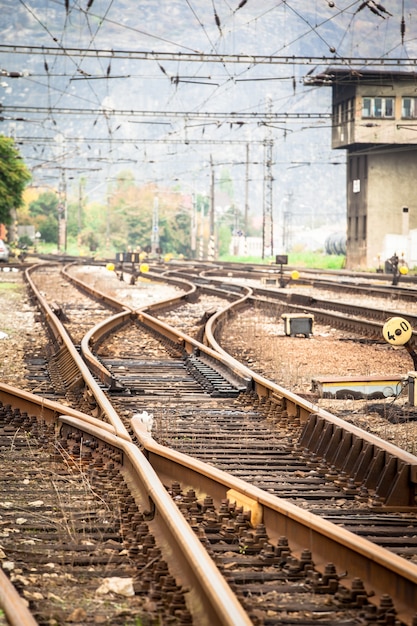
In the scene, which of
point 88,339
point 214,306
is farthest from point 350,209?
point 88,339

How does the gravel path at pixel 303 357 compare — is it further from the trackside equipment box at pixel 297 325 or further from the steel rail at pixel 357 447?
the steel rail at pixel 357 447

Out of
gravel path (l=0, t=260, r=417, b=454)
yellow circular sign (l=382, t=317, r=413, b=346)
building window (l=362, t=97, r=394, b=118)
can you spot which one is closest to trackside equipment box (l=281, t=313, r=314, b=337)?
gravel path (l=0, t=260, r=417, b=454)

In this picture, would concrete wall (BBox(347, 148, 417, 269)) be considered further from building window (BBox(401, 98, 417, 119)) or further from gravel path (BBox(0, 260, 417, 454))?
gravel path (BBox(0, 260, 417, 454))

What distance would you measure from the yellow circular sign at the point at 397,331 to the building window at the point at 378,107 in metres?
47.8

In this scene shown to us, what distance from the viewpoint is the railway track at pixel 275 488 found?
509cm

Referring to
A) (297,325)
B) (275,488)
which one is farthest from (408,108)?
(275,488)

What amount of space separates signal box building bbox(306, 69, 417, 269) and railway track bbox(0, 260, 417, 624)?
4574cm

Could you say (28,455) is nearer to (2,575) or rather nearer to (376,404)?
(2,575)

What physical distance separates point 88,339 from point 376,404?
20.2 feet

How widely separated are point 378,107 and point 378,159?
11.2ft

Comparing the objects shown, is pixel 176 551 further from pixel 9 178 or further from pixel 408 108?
pixel 9 178

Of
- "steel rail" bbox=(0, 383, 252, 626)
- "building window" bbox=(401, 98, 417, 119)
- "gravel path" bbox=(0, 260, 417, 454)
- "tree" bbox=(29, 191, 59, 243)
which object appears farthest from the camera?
"tree" bbox=(29, 191, 59, 243)

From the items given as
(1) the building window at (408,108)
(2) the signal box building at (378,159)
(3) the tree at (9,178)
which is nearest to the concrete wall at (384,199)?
(2) the signal box building at (378,159)

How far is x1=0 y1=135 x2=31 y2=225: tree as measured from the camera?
202ft
